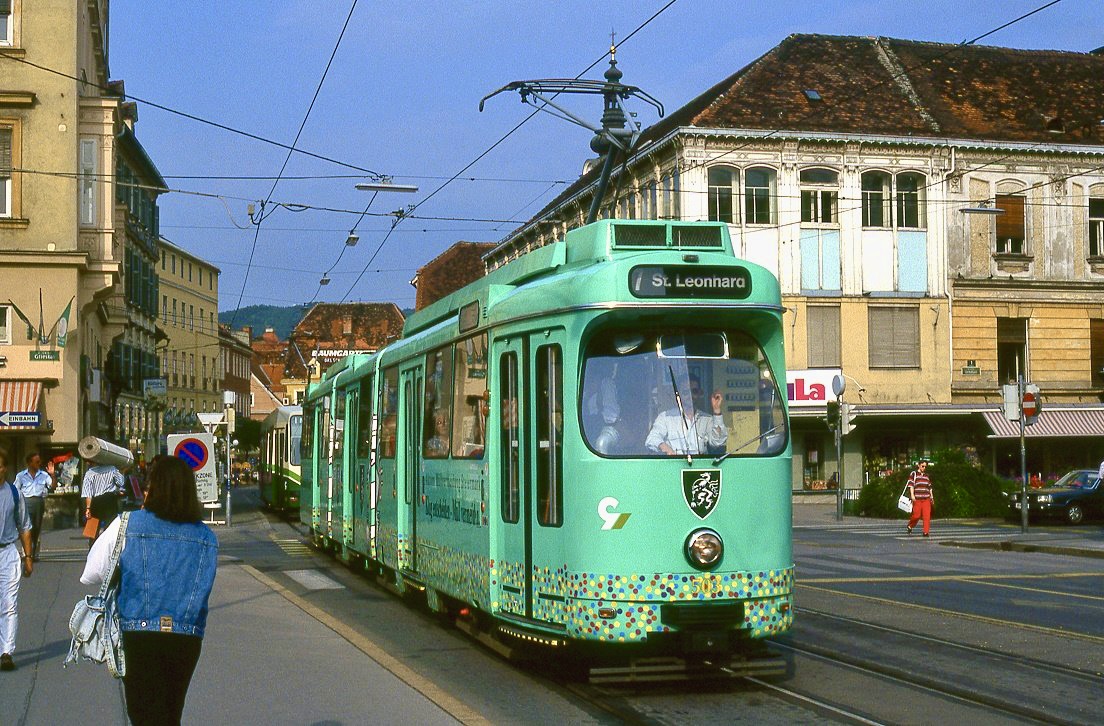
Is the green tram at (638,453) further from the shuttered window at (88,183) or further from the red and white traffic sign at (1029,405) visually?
the shuttered window at (88,183)

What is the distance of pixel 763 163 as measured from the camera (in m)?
45.7

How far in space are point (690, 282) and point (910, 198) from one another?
3938 cm

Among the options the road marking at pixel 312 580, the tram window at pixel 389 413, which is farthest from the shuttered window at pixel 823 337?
the tram window at pixel 389 413

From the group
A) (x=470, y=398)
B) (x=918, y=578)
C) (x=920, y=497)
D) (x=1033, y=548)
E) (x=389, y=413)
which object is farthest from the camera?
(x=920, y=497)

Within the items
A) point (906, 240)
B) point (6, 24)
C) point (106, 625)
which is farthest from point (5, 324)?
point (106, 625)

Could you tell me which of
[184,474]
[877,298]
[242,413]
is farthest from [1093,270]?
[242,413]

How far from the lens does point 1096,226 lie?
4922cm

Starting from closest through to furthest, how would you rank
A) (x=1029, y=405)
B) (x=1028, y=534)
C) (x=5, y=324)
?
(x=1029, y=405), (x=1028, y=534), (x=5, y=324)

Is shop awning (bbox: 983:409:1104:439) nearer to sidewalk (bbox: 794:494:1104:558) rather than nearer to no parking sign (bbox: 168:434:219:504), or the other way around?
sidewalk (bbox: 794:494:1104:558)

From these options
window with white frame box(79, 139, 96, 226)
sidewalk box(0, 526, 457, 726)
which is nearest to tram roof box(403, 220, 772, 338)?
sidewalk box(0, 526, 457, 726)

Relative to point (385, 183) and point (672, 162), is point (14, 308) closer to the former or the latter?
point (385, 183)

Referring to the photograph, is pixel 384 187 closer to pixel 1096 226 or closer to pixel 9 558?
pixel 9 558

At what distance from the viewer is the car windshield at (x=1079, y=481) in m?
34.2

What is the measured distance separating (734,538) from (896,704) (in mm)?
1505
